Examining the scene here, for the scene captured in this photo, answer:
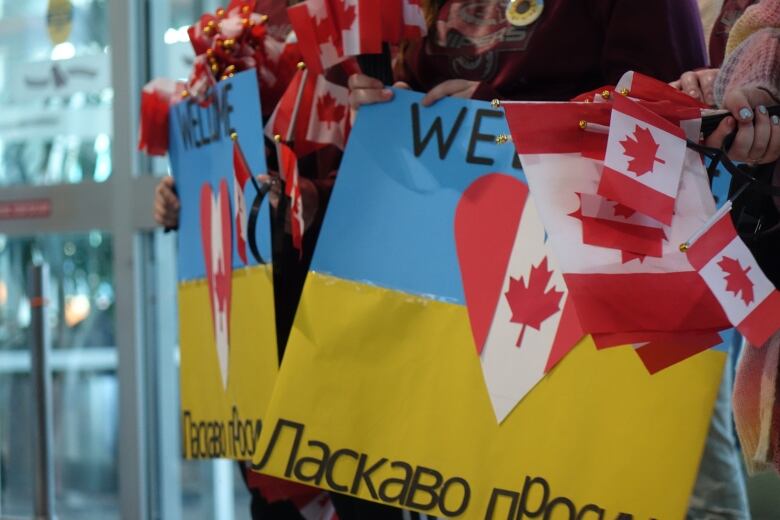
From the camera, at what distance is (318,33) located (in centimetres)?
140

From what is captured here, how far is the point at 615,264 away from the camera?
94 centimetres

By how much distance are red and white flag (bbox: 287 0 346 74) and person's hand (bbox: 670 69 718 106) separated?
0.47 m

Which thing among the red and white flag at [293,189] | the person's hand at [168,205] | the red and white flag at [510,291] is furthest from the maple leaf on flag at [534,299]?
the person's hand at [168,205]

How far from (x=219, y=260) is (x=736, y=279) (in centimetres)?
94

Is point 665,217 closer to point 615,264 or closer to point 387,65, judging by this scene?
point 615,264

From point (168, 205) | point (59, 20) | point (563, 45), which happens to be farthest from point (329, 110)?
point (59, 20)

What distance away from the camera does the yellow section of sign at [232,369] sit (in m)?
1.52

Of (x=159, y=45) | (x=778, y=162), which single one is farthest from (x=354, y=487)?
(x=159, y=45)

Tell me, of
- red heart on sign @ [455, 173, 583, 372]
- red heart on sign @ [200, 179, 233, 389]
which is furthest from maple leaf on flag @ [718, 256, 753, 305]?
red heart on sign @ [200, 179, 233, 389]

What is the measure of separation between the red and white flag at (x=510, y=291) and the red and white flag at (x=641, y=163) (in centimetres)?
29

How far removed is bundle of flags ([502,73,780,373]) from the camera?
2.99ft

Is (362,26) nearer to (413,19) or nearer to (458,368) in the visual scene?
(413,19)

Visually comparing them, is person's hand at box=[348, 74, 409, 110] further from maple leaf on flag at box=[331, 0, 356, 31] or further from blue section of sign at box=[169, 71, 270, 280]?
blue section of sign at box=[169, 71, 270, 280]

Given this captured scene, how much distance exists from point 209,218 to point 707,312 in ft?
3.17
